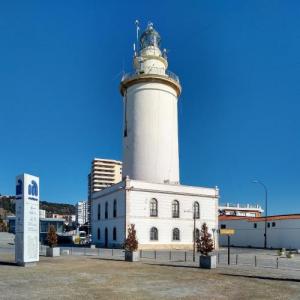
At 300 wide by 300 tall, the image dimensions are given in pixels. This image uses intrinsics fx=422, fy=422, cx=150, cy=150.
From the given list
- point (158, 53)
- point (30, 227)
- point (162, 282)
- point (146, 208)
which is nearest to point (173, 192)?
point (146, 208)

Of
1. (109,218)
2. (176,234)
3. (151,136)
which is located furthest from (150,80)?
(176,234)

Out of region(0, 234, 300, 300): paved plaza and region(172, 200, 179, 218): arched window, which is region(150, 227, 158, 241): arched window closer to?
region(172, 200, 179, 218): arched window

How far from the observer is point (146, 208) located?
53.6 metres

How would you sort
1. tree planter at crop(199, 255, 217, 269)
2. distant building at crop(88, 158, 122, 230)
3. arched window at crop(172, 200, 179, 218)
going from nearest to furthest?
tree planter at crop(199, 255, 217, 269) → arched window at crop(172, 200, 179, 218) → distant building at crop(88, 158, 122, 230)

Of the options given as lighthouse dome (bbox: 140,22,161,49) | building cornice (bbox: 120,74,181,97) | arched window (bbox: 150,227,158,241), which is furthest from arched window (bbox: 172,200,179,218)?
lighthouse dome (bbox: 140,22,161,49)

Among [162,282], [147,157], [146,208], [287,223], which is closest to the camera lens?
[162,282]

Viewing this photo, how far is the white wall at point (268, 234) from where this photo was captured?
60281 millimetres

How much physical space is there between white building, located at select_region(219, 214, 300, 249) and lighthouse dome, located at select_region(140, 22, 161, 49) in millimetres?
31723

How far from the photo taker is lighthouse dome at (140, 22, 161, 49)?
62.9 meters

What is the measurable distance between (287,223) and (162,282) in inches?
1835

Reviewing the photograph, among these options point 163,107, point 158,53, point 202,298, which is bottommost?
point 202,298

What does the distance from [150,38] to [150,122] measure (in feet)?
45.4

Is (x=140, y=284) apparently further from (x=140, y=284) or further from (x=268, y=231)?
(x=268, y=231)

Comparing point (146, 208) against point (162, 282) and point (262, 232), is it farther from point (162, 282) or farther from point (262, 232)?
point (162, 282)
